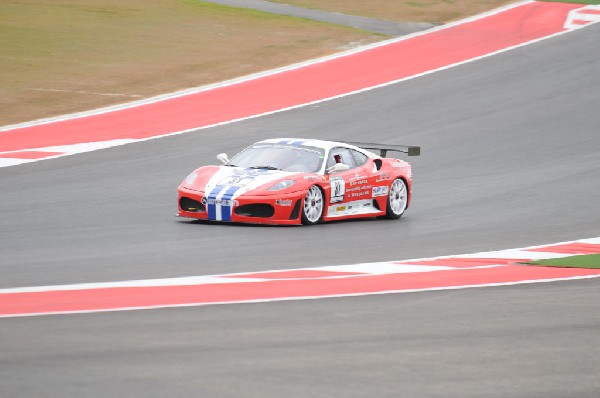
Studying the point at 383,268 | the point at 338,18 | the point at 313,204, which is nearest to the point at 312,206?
the point at 313,204

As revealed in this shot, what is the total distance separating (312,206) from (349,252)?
8.22 feet

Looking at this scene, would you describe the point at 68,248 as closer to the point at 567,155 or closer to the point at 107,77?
the point at 567,155

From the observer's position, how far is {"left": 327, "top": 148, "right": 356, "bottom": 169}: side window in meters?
17.0

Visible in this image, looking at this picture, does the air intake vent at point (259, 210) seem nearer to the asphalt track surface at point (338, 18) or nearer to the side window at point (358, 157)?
the side window at point (358, 157)

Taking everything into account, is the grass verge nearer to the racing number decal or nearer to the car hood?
the car hood

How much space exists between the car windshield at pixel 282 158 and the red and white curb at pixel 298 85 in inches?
192

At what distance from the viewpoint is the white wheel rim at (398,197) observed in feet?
58.2

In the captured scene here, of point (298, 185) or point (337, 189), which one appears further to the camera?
point (337, 189)

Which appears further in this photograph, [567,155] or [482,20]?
[482,20]

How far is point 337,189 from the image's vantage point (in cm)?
1672

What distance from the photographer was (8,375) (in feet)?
23.4

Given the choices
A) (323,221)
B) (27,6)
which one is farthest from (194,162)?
(27,6)

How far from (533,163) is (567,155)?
95 cm

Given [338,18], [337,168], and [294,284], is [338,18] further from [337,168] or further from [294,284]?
[294,284]
